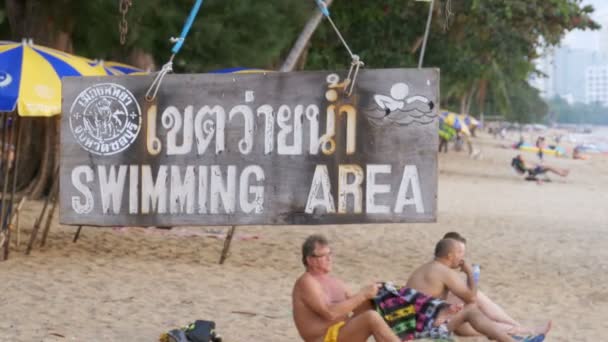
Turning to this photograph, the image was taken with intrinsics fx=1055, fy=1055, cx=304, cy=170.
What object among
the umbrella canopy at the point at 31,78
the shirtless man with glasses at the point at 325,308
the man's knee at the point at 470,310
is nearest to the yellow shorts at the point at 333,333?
the shirtless man with glasses at the point at 325,308

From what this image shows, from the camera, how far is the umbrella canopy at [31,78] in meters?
9.04

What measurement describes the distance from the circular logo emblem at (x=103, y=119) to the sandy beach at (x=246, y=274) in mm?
2964

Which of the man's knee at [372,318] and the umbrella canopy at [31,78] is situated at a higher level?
the umbrella canopy at [31,78]

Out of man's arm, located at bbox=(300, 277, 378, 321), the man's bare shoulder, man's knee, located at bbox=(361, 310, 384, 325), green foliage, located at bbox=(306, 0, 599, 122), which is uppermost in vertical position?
green foliage, located at bbox=(306, 0, 599, 122)

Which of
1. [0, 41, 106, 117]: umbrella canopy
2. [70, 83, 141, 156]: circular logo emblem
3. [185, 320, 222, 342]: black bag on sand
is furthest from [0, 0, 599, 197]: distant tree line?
[70, 83, 141, 156]: circular logo emblem

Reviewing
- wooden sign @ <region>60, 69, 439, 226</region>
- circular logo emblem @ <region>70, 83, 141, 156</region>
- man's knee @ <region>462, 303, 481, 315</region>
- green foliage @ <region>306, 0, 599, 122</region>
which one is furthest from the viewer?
green foliage @ <region>306, 0, 599, 122</region>

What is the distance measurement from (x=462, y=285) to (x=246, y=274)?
13.3ft

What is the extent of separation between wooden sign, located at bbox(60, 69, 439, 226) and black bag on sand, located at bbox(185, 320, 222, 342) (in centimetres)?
232

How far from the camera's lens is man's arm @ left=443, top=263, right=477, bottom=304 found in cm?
687

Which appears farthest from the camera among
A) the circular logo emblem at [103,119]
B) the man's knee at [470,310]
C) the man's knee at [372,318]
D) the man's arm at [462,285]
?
the man's knee at [470,310]

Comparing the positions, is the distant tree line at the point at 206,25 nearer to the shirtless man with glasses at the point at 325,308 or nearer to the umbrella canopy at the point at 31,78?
the umbrella canopy at the point at 31,78

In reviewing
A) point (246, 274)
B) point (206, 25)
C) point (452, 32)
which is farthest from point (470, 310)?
point (452, 32)

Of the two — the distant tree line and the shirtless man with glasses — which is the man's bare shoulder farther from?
the distant tree line

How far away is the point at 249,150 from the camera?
470 cm
